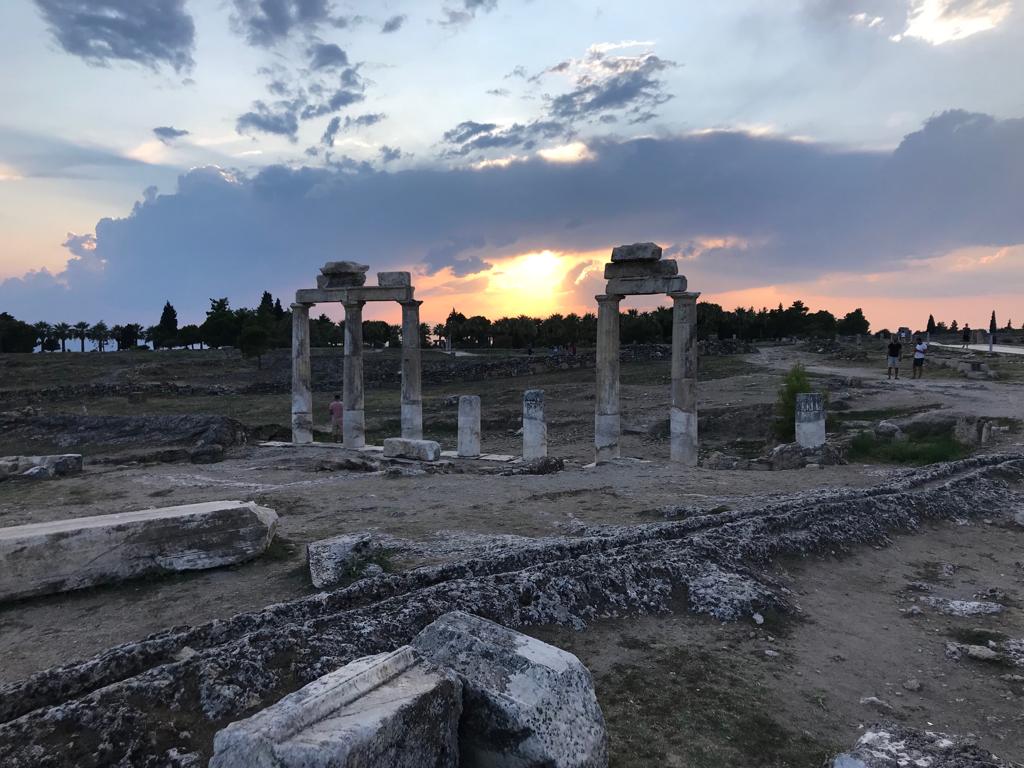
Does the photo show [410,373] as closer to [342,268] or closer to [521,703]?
[342,268]

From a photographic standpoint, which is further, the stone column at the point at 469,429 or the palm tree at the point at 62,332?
the palm tree at the point at 62,332

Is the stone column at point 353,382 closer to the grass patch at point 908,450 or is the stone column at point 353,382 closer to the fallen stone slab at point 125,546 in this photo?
the fallen stone slab at point 125,546

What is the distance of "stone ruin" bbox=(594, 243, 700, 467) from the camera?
15.7 metres

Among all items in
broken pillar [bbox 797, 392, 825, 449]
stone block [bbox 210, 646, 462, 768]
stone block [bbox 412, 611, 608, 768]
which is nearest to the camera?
stone block [bbox 210, 646, 462, 768]

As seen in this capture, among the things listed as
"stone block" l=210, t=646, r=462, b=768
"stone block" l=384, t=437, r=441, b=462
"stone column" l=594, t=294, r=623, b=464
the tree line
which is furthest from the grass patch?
the tree line

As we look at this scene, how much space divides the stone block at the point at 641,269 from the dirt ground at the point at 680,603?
4.41 meters

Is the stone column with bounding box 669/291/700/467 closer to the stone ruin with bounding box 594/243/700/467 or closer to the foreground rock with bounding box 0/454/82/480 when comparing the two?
the stone ruin with bounding box 594/243/700/467

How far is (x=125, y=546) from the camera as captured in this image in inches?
280

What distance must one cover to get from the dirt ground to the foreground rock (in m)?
0.43

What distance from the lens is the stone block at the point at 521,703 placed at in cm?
317

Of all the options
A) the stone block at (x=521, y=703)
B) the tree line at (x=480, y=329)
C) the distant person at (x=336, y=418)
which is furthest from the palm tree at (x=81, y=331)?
the stone block at (x=521, y=703)

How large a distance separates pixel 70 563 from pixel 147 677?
4.33 metres

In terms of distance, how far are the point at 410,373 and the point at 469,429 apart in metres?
2.85

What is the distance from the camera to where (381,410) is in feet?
90.9
